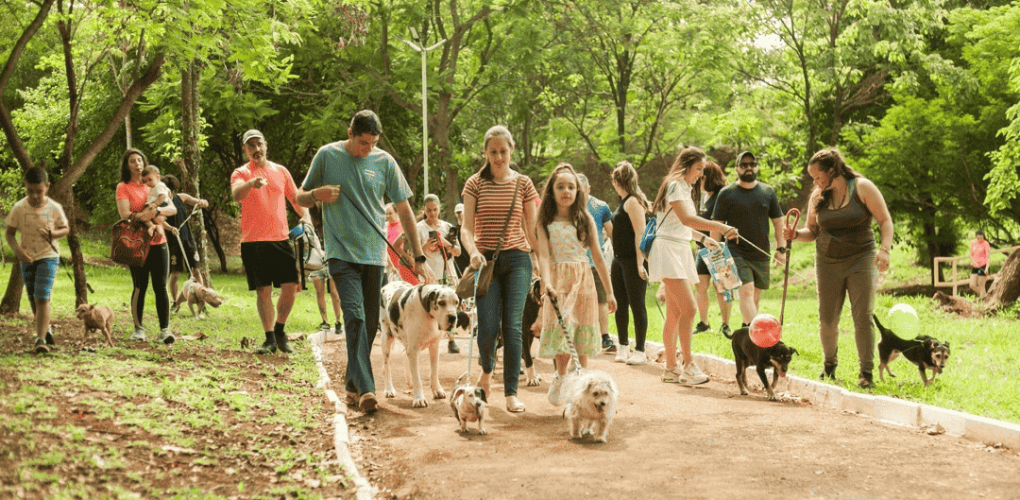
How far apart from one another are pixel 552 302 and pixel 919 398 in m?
3.02

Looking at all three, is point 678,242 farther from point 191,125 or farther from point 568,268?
point 191,125

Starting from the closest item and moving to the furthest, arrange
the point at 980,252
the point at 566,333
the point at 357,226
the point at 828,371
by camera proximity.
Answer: the point at 566,333 < the point at 357,226 < the point at 828,371 < the point at 980,252

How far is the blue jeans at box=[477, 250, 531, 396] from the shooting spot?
691cm

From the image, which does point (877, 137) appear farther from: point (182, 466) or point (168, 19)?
point (182, 466)

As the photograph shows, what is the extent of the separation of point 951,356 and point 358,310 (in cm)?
654

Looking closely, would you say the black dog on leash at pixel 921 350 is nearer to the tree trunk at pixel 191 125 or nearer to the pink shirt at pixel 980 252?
the tree trunk at pixel 191 125

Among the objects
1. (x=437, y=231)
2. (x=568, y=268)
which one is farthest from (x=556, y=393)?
(x=437, y=231)

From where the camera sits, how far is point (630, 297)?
32.8 feet

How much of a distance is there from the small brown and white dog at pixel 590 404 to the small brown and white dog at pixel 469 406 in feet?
1.92

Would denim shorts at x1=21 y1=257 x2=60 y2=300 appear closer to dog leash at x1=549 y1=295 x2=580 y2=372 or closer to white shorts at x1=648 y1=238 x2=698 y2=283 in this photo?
dog leash at x1=549 y1=295 x2=580 y2=372

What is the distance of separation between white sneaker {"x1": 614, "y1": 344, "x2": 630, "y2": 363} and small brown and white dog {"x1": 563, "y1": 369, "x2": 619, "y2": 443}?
160 inches

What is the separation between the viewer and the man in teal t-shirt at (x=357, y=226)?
276 inches

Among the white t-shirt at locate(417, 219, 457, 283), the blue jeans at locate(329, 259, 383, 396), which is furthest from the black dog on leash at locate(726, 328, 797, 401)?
the white t-shirt at locate(417, 219, 457, 283)

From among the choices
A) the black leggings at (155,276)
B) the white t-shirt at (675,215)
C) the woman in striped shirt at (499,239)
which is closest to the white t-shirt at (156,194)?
the black leggings at (155,276)
